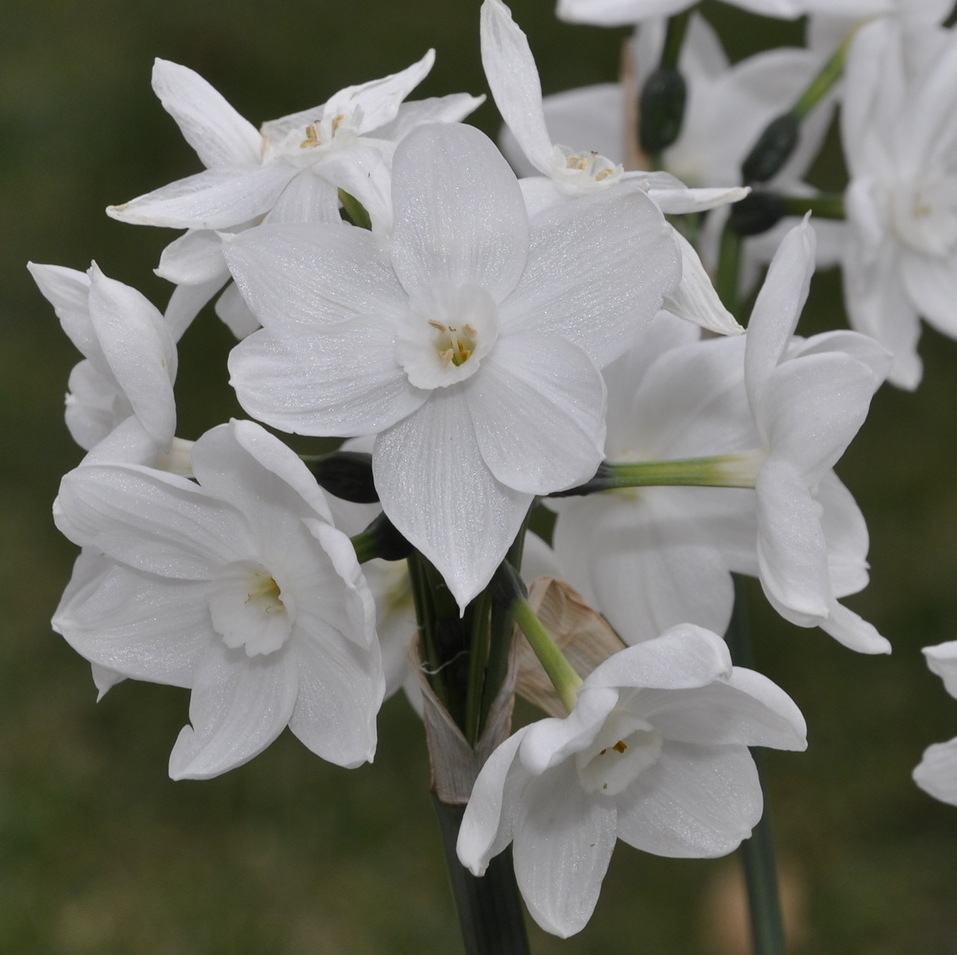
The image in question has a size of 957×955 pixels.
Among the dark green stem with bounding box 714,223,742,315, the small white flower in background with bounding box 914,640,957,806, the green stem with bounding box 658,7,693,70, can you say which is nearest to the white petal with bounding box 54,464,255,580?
the small white flower in background with bounding box 914,640,957,806

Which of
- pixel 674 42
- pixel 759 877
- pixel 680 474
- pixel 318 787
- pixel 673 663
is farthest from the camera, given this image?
pixel 318 787

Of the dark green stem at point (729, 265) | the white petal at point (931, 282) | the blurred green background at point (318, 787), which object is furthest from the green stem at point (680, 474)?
the blurred green background at point (318, 787)

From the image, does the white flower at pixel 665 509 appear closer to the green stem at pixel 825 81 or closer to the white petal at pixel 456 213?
the white petal at pixel 456 213

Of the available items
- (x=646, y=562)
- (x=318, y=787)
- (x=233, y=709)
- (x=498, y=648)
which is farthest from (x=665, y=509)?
(x=318, y=787)

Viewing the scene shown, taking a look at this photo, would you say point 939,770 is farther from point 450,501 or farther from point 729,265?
point 729,265

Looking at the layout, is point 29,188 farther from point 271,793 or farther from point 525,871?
point 525,871

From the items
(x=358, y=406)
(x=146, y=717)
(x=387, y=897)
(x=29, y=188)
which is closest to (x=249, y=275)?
(x=358, y=406)

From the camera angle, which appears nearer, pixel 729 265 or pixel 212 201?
pixel 212 201
